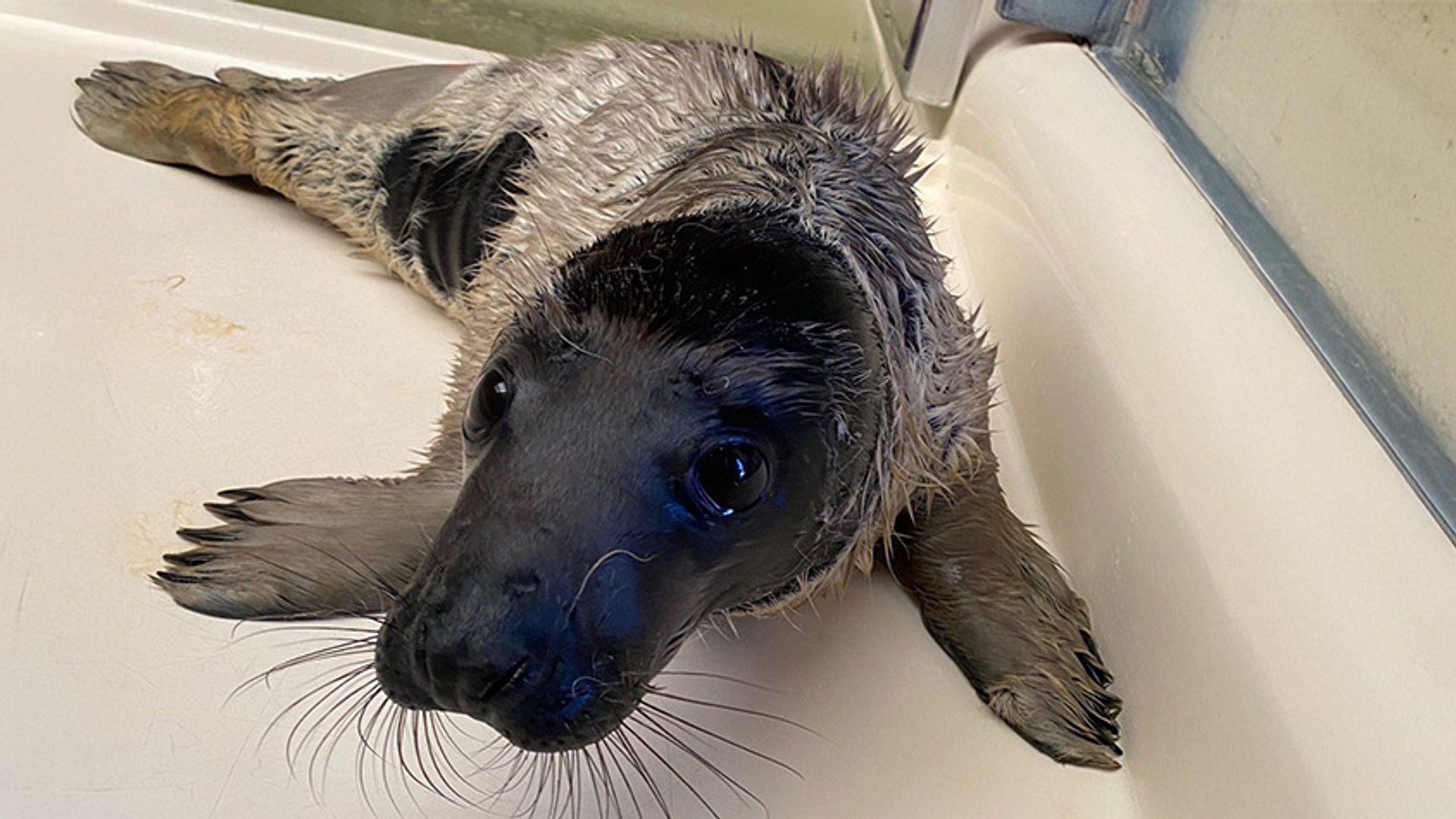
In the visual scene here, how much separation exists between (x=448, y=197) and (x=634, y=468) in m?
0.88

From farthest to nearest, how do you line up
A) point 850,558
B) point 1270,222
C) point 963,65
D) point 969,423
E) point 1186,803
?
point 963,65, point 1270,222, point 969,423, point 850,558, point 1186,803

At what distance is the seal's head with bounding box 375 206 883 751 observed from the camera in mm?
917

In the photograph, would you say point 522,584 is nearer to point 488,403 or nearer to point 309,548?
point 488,403

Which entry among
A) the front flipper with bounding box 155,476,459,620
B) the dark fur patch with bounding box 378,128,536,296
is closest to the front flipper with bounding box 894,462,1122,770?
A: the front flipper with bounding box 155,476,459,620

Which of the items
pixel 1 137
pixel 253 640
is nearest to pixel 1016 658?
pixel 253 640

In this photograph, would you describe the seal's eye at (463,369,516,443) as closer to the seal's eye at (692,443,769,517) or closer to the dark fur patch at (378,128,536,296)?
the seal's eye at (692,443,769,517)

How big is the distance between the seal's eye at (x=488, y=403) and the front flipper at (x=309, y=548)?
226 millimetres

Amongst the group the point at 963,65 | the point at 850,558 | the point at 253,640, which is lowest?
the point at 253,640

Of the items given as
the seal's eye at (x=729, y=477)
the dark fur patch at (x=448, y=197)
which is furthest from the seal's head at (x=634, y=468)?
the dark fur patch at (x=448, y=197)

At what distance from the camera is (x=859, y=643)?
1376mm

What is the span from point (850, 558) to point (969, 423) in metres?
0.24

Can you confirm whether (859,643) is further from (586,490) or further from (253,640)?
(253,640)

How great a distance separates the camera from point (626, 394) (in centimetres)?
101

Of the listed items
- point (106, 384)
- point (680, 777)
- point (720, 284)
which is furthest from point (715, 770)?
point (106, 384)
